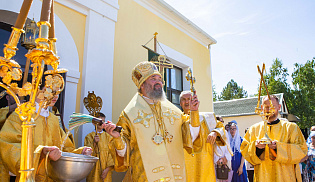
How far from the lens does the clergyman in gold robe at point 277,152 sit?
3963 millimetres

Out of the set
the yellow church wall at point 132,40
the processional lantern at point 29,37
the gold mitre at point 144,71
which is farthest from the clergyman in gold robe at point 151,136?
the yellow church wall at point 132,40

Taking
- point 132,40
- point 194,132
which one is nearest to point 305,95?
point 132,40

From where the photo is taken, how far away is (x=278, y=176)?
4.00 metres

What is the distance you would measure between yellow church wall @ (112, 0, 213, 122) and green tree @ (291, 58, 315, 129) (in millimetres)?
21941

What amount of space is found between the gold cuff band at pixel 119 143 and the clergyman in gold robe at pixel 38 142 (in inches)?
18.0

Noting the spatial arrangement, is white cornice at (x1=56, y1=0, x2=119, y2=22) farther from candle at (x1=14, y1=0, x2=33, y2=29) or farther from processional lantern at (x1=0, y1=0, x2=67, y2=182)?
processional lantern at (x1=0, y1=0, x2=67, y2=182)

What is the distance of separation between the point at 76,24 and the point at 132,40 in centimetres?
164

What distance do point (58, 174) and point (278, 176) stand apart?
335cm

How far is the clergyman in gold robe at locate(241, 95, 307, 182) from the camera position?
3.96m

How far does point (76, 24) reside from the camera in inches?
204

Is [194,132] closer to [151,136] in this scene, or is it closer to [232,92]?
[151,136]

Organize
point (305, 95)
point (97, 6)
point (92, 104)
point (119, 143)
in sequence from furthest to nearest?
→ 1. point (305, 95)
2. point (97, 6)
3. point (92, 104)
4. point (119, 143)

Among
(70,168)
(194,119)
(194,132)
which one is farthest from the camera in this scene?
(194,132)

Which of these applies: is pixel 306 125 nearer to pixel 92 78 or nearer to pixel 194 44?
pixel 194 44
